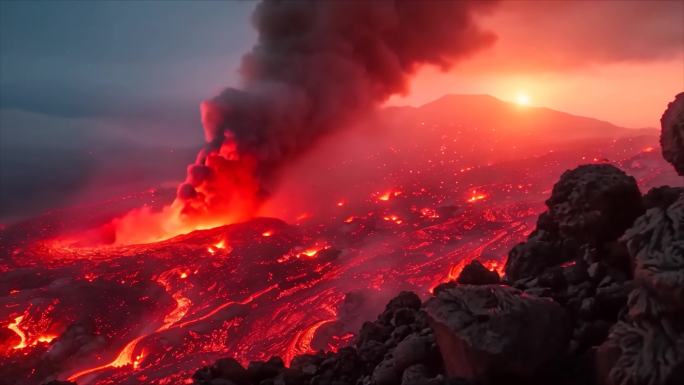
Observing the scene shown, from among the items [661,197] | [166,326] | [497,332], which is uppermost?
[661,197]

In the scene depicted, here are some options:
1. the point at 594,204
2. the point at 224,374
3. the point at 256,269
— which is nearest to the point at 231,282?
the point at 256,269

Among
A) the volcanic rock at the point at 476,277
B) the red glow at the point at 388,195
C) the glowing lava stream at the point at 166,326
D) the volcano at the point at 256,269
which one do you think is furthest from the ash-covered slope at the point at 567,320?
the red glow at the point at 388,195

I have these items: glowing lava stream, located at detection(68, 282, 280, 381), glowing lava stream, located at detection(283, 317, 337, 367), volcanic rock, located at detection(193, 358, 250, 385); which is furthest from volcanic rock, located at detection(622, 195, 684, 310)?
glowing lava stream, located at detection(68, 282, 280, 381)

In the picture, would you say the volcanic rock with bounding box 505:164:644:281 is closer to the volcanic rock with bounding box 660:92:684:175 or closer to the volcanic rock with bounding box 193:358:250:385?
the volcanic rock with bounding box 660:92:684:175

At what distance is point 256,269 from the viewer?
19.2 metres

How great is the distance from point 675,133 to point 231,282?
14.8 m

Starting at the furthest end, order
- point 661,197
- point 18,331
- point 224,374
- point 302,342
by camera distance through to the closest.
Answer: point 18,331 → point 302,342 → point 661,197 → point 224,374

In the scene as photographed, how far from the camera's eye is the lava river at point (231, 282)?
44.1 feet

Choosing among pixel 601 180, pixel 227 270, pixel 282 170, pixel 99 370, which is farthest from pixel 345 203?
pixel 601 180

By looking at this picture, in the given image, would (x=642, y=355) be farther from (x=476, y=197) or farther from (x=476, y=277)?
(x=476, y=197)

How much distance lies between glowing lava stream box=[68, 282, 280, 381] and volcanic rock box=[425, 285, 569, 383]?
1025cm

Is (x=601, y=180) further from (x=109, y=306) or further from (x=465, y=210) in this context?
(x=465, y=210)

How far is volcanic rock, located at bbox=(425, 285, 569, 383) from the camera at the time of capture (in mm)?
5574

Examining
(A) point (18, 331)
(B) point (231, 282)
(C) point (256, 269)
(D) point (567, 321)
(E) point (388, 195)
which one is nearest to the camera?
(D) point (567, 321)
